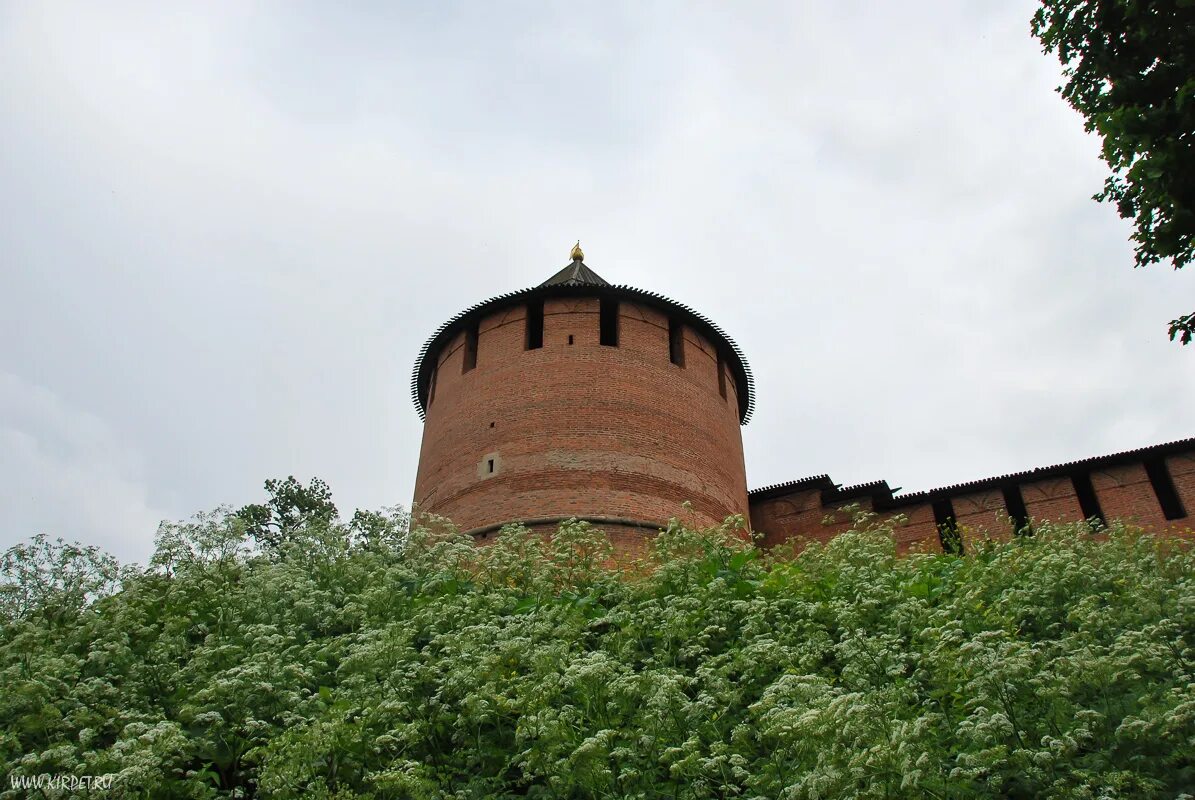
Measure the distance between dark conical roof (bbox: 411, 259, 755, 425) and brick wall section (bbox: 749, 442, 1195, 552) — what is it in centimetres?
190

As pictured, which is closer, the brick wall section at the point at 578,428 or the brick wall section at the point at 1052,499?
the brick wall section at the point at 578,428

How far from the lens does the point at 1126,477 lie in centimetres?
1330

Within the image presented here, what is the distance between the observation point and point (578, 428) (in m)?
12.3

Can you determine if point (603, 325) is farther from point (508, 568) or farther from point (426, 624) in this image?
point (426, 624)

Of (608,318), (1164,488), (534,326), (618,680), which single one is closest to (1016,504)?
(1164,488)

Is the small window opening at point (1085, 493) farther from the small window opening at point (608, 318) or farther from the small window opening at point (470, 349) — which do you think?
the small window opening at point (470, 349)

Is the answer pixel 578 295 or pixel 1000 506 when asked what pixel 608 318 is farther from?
pixel 1000 506

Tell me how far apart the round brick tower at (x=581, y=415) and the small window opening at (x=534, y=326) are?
16 millimetres

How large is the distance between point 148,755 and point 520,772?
1.62 metres

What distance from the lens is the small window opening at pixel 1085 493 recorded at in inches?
531

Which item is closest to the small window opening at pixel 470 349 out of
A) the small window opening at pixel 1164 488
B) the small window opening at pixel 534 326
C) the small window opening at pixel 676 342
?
the small window opening at pixel 534 326

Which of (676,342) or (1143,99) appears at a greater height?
(676,342)

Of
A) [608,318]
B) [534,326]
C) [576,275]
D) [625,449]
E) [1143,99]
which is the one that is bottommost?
[1143,99]

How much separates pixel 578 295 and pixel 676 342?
1.75 meters
